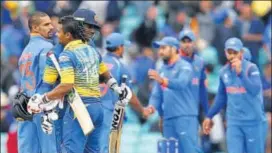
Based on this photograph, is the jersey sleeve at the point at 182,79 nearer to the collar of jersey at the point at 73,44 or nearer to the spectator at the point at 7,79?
the collar of jersey at the point at 73,44

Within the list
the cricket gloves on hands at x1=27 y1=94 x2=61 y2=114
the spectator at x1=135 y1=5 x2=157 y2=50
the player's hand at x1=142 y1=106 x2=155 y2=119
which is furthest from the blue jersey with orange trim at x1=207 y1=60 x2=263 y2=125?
the spectator at x1=135 y1=5 x2=157 y2=50

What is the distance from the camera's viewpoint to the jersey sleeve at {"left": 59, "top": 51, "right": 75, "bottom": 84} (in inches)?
518

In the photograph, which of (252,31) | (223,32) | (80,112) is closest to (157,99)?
(80,112)

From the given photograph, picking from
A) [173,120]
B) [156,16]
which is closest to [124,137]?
[173,120]

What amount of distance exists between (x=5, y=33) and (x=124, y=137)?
5.43 metres

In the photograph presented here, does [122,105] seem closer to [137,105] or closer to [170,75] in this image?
[137,105]

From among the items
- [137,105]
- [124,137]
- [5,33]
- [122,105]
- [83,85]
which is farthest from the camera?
[5,33]

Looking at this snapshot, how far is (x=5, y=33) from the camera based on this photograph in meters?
24.2

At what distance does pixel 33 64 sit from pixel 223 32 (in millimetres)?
9073

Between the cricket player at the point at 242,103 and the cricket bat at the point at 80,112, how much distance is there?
155 inches

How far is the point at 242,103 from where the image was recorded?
16766 mm

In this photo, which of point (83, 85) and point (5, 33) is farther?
point (5, 33)

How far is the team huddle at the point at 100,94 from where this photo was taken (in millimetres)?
13352

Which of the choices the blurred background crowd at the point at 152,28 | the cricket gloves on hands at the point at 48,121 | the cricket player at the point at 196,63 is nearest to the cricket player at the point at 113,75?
the cricket player at the point at 196,63
